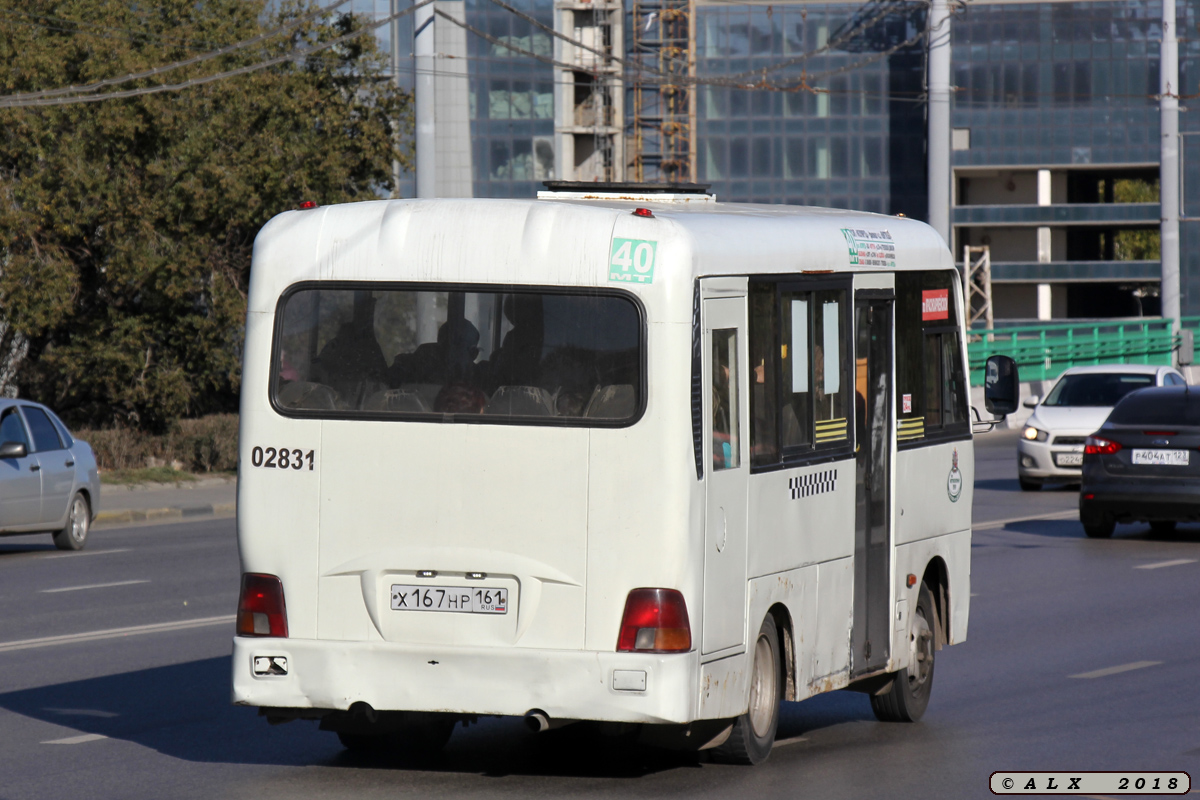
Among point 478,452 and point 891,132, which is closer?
point 478,452

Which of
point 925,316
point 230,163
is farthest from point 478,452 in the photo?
point 230,163

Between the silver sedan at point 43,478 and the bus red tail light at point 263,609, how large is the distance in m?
11.0

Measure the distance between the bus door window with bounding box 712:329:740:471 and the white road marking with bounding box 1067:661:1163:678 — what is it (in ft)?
13.5

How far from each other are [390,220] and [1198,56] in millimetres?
106694

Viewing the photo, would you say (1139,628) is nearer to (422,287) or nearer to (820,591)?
(820,591)

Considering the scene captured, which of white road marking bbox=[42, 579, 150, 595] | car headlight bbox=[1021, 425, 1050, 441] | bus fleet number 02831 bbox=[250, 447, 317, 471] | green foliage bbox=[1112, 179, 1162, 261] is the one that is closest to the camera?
bus fleet number 02831 bbox=[250, 447, 317, 471]

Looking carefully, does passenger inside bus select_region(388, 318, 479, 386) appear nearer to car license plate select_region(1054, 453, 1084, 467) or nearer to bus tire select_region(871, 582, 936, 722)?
bus tire select_region(871, 582, 936, 722)

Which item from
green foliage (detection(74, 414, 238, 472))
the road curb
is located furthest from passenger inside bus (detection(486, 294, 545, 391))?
green foliage (detection(74, 414, 238, 472))

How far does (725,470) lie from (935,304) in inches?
114

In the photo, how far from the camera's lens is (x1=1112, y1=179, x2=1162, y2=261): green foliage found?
114 m

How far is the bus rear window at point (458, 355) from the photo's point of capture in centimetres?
732

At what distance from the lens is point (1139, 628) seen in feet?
42.3

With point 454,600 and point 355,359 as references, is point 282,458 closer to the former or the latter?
point 355,359

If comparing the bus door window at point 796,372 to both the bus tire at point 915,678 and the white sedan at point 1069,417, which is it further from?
the white sedan at point 1069,417
